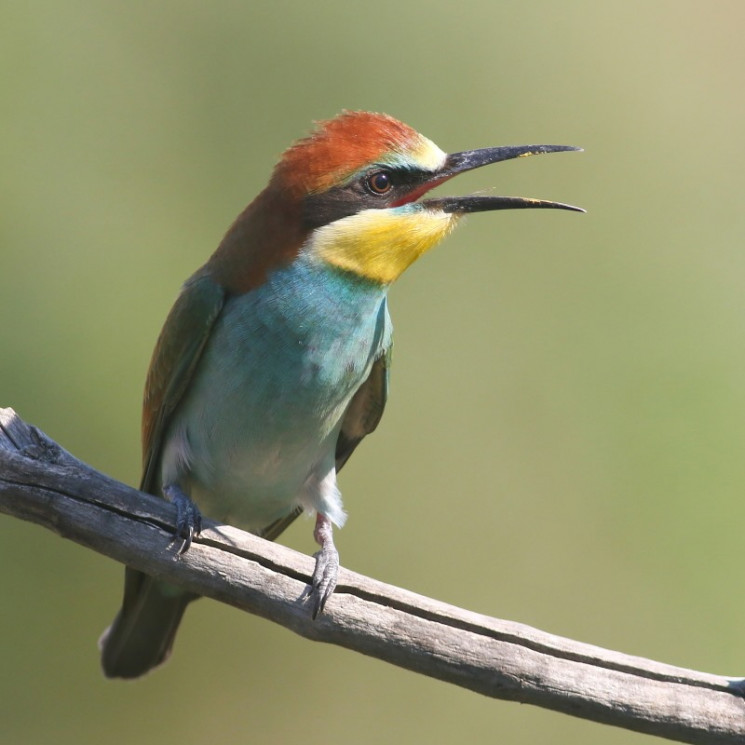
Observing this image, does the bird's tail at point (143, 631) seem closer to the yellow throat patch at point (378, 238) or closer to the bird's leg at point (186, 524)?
the bird's leg at point (186, 524)

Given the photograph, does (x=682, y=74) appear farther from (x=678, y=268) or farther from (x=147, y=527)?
(x=147, y=527)

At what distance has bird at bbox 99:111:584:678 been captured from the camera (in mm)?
2203

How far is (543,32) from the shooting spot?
11.9 ft

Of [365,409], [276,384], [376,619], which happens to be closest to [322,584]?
[376,619]

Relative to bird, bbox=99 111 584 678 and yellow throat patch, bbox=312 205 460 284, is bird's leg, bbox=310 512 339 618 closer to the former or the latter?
bird, bbox=99 111 584 678

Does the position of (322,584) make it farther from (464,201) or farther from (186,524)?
(464,201)

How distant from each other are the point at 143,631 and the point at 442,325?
1.28m

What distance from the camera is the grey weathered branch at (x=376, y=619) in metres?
1.86

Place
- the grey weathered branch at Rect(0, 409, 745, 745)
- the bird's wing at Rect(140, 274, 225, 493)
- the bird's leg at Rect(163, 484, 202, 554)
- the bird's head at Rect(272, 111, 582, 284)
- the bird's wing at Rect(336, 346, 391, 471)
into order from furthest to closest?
the bird's wing at Rect(336, 346, 391, 471)
the bird's wing at Rect(140, 274, 225, 493)
the bird's head at Rect(272, 111, 582, 284)
the bird's leg at Rect(163, 484, 202, 554)
the grey weathered branch at Rect(0, 409, 745, 745)

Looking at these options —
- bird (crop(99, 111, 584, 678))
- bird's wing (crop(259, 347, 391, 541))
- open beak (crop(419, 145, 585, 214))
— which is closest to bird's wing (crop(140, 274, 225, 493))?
bird (crop(99, 111, 584, 678))

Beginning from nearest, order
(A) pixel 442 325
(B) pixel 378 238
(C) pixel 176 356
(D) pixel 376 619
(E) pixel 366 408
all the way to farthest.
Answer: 1. (D) pixel 376 619
2. (B) pixel 378 238
3. (C) pixel 176 356
4. (E) pixel 366 408
5. (A) pixel 442 325

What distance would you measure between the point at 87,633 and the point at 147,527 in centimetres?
110

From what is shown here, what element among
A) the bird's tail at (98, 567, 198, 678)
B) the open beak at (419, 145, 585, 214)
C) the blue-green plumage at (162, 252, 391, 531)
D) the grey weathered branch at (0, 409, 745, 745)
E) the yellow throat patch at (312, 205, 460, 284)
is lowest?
the bird's tail at (98, 567, 198, 678)

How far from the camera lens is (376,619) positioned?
6.33 ft
